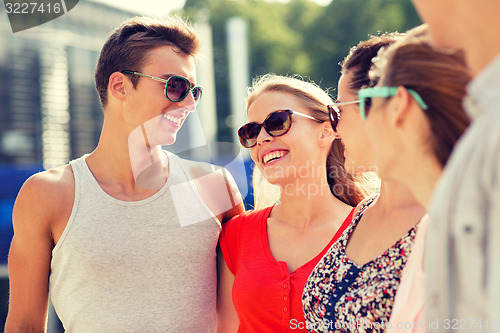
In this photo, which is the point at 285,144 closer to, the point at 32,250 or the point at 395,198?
the point at 395,198

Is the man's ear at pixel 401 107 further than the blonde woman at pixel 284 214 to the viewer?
No

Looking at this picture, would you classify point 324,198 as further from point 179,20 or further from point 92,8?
point 92,8

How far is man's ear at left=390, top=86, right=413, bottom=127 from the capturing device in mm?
1416

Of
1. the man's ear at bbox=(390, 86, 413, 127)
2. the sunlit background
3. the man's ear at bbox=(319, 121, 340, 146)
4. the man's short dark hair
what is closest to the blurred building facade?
the sunlit background

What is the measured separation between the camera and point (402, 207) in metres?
2.03

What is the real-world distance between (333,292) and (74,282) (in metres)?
1.26

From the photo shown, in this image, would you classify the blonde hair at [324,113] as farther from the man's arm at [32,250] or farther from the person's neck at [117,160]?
the man's arm at [32,250]

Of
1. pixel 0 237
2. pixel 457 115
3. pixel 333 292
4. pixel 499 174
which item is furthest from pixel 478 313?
pixel 0 237

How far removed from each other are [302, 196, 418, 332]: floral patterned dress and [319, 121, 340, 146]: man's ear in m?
1.03

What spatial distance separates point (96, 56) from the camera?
54.0ft

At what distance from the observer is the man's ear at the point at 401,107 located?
142 centimetres

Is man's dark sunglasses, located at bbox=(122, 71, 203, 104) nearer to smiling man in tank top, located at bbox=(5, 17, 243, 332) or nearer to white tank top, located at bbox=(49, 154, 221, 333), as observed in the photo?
smiling man in tank top, located at bbox=(5, 17, 243, 332)

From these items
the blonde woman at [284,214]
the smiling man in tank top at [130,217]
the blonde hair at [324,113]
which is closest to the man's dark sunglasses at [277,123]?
the blonde woman at [284,214]

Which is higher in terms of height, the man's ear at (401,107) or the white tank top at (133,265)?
the man's ear at (401,107)
